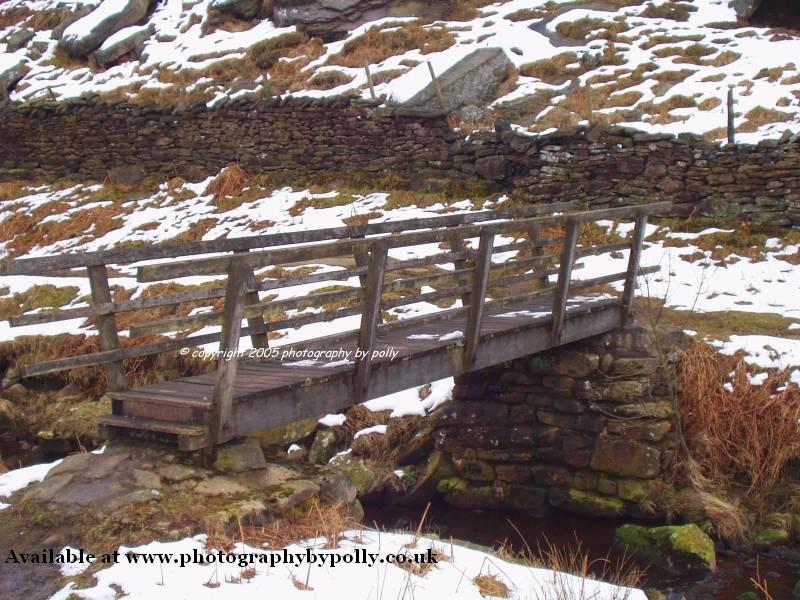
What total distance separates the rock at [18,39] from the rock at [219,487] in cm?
2349

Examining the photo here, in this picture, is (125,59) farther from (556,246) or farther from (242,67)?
(556,246)

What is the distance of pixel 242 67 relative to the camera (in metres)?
21.1

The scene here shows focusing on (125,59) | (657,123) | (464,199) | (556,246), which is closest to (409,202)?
(464,199)

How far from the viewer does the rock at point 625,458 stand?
878cm

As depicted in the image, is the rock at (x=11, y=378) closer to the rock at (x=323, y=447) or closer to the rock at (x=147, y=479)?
the rock at (x=323, y=447)

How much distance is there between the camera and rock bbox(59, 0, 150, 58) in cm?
2388

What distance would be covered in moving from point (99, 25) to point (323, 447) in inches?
754

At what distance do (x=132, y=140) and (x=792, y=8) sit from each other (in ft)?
48.8

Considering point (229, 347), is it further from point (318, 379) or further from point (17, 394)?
point (17, 394)

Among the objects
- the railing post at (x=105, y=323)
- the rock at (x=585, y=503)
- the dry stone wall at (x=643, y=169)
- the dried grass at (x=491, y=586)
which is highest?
the railing post at (x=105, y=323)

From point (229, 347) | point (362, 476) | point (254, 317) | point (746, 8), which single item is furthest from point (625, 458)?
point (746, 8)

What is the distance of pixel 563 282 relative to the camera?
8.19 metres

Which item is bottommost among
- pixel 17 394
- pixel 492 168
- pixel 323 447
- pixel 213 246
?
pixel 17 394

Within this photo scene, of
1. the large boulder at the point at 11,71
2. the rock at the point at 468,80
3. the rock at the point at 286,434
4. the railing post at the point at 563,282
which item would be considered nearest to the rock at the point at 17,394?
the rock at the point at 286,434
